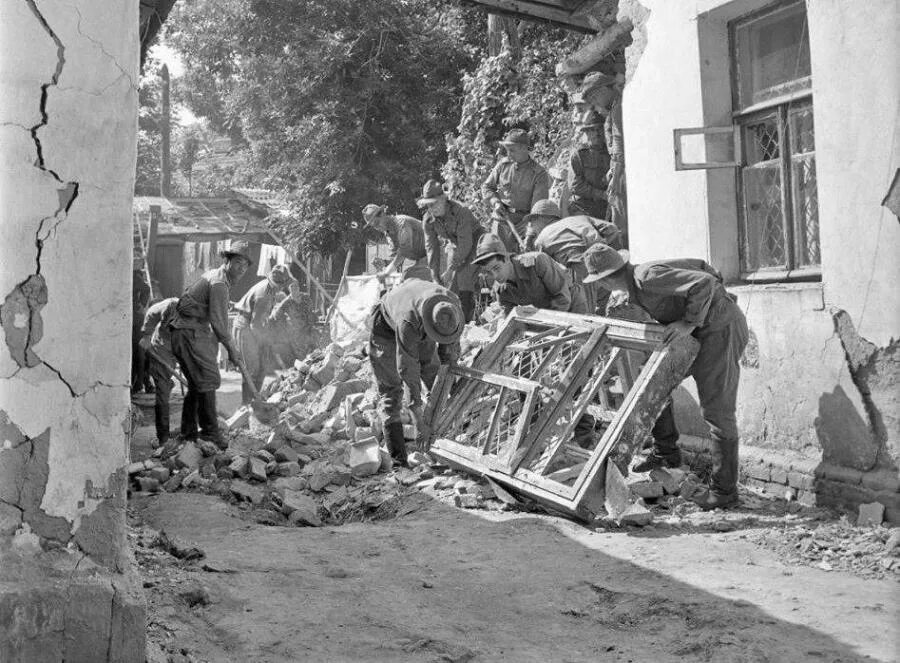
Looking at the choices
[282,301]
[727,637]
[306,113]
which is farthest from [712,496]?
[306,113]

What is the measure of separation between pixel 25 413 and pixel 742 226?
18.4ft

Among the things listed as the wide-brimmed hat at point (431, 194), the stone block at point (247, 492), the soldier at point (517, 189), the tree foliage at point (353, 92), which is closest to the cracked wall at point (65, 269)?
the stone block at point (247, 492)

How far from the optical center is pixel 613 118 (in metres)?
10.8

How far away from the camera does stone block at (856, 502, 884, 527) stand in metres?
5.43

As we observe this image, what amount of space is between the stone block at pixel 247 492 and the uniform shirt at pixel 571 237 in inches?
122

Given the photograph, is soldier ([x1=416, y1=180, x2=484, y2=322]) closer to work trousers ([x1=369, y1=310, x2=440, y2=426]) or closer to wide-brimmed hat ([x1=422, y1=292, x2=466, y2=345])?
work trousers ([x1=369, y1=310, x2=440, y2=426])

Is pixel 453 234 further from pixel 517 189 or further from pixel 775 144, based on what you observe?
pixel 775 144

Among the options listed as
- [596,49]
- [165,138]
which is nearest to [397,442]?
[596,49]

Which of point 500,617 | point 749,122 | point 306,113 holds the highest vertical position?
point 306,113

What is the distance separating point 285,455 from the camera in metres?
8.41

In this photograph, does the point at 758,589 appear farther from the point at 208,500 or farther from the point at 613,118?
the point at 613,118

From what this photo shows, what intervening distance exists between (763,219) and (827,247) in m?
1.16

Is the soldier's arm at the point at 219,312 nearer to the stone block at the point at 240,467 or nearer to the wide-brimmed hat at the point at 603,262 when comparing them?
the stone block at the point at 240,467

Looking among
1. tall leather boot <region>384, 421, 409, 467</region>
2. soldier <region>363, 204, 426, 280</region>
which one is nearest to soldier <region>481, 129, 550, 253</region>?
soldier <region>363, 204, 426, 280</region>
